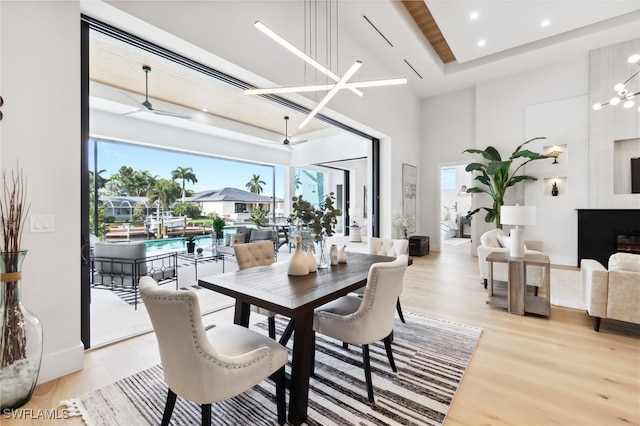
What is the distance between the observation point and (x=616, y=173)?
5.48 metres

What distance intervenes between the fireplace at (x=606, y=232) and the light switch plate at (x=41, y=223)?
7748 millimetres

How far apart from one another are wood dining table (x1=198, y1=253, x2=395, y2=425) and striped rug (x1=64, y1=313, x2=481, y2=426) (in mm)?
229

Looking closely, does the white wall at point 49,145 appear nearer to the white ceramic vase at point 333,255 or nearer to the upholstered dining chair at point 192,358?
the upholstered dining chair at point 192,358

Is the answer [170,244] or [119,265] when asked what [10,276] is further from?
[170,244]

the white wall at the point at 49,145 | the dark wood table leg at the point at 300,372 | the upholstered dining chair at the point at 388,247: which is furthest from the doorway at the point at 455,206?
the white wall at the point at 49,145

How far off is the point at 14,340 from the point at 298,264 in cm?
178

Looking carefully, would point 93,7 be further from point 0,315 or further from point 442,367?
point 442,367

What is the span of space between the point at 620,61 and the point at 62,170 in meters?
8.54

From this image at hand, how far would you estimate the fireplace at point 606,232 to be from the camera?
16.6 feet

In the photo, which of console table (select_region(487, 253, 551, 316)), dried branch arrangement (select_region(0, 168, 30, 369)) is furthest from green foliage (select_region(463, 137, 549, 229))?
dried branch arrangement (select_region(0, 168, 30, 369))

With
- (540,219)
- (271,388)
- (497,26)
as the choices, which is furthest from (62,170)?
(540,219)

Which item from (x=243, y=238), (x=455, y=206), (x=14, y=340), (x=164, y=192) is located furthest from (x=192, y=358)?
(x=455, y=206)

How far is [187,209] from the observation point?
8.10m

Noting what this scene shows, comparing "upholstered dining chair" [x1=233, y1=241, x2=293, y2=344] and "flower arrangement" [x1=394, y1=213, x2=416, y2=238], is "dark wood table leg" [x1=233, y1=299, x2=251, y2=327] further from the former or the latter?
"flower arrangement" [x1=394, y1=213, x2=416, y2=238]
